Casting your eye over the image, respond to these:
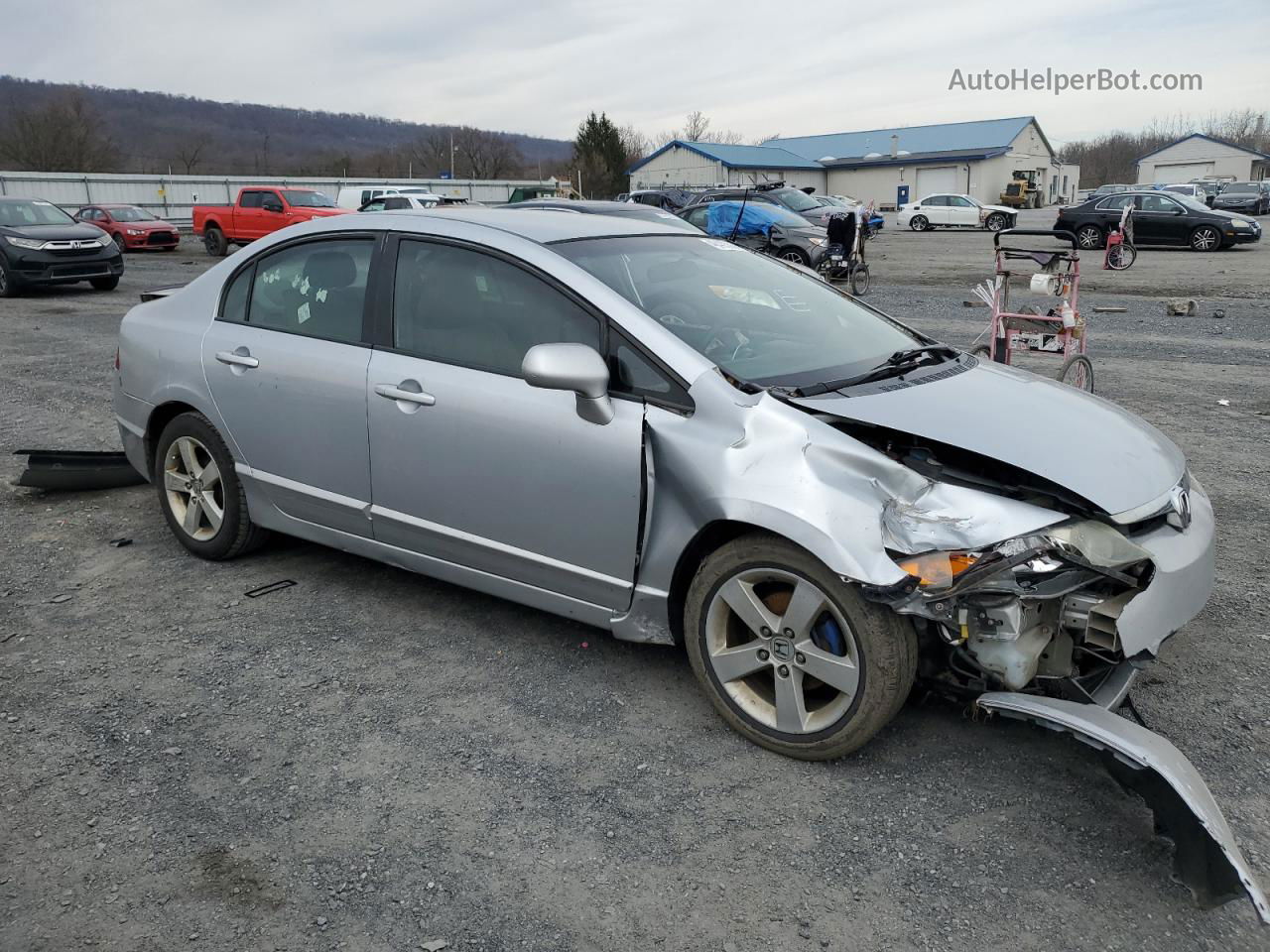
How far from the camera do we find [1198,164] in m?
76.6

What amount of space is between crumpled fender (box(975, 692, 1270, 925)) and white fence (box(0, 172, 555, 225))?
3861 centimetres

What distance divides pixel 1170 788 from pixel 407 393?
2.77 m

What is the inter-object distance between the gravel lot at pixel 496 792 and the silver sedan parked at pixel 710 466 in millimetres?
281

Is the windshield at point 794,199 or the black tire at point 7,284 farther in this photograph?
the windshield at point 794,199

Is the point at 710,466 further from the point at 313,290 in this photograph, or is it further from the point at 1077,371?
the point at 1077,371

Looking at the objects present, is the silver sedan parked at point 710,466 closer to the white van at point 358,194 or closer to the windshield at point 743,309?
the windshield at point 743,309

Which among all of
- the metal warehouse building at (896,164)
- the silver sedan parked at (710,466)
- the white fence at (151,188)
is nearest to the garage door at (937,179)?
the metal warehouse building at (896,164)

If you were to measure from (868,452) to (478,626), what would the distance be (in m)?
1.92

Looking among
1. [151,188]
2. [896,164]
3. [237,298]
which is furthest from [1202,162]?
[237,298]

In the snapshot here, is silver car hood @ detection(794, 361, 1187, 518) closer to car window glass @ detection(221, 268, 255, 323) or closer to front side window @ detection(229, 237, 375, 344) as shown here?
front side window @ detection(229, 237, 375, 344)

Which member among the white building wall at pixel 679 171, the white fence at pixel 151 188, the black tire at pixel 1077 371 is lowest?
the black tire at pixel 1077 371

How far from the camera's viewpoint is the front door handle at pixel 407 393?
3666mm

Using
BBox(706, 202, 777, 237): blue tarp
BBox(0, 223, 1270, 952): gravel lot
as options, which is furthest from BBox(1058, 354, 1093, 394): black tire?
BBox(706, 202, 777, 237): blue tarp

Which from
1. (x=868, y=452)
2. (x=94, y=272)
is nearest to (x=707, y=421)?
(x=868, y=452)
